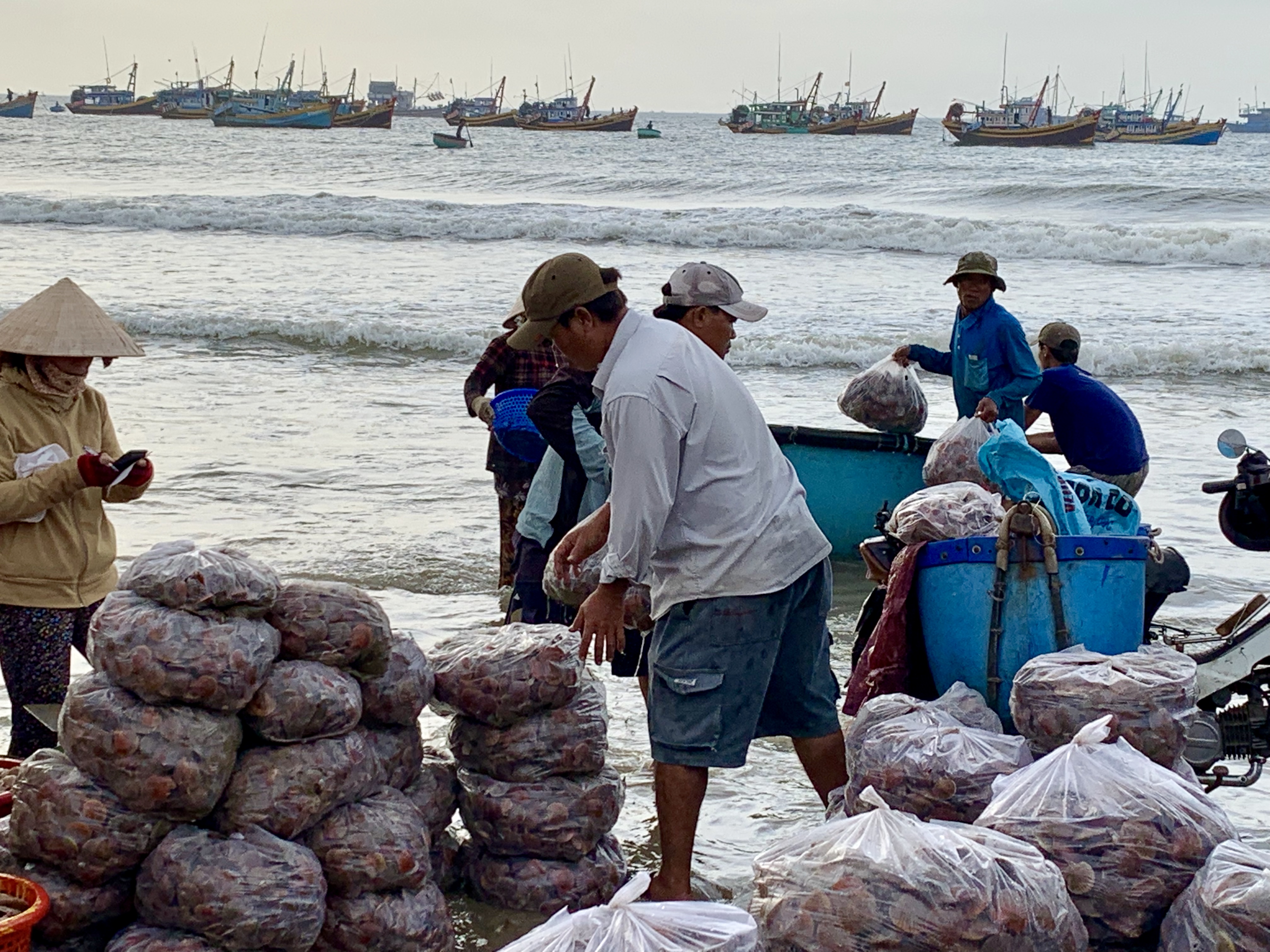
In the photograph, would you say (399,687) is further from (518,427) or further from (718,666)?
(518,427)

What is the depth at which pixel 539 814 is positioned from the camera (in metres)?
3.68

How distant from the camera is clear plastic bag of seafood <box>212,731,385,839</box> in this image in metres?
3.11

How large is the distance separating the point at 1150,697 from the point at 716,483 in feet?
3.84

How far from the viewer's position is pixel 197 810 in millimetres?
3072

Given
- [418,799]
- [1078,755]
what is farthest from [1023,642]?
[418,799]

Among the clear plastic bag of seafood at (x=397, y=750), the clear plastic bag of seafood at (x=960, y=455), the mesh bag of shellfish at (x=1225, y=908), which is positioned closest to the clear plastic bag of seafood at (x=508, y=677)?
the clear plastic bag of seafood at (x=397, y=750)

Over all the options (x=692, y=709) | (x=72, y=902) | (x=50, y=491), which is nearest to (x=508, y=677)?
(x=692, y=709)

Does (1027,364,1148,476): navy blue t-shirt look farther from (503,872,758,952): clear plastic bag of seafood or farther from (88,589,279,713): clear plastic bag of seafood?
(503,872,758,952): clear plastic bag of seafood

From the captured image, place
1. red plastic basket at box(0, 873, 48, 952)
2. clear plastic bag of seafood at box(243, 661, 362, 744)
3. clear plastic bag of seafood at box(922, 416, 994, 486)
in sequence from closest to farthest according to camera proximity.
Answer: red plastic basket at box(0, 873, 48, 952) < clear plastic bag of seafood at box(243, 661, 362, 744) < clear plastic bag of seafood at box(922, 416, 994, 486)

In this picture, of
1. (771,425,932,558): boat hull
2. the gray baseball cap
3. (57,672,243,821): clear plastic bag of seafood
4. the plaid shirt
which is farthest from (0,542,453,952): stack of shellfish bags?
(771,425,932,558): boat hull

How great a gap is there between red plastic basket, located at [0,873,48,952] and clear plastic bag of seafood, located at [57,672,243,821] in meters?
0.25

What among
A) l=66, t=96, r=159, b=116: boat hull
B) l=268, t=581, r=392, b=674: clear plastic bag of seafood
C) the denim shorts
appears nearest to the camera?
l=268, t=581, r=392, b=674: clear plastic bag of seafood

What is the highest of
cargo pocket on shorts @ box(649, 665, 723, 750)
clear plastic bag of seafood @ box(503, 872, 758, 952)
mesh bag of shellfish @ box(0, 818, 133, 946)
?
clear plastic bag of seafood @ box(503, 872, 758, 952)

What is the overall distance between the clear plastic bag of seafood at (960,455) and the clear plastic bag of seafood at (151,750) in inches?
143
